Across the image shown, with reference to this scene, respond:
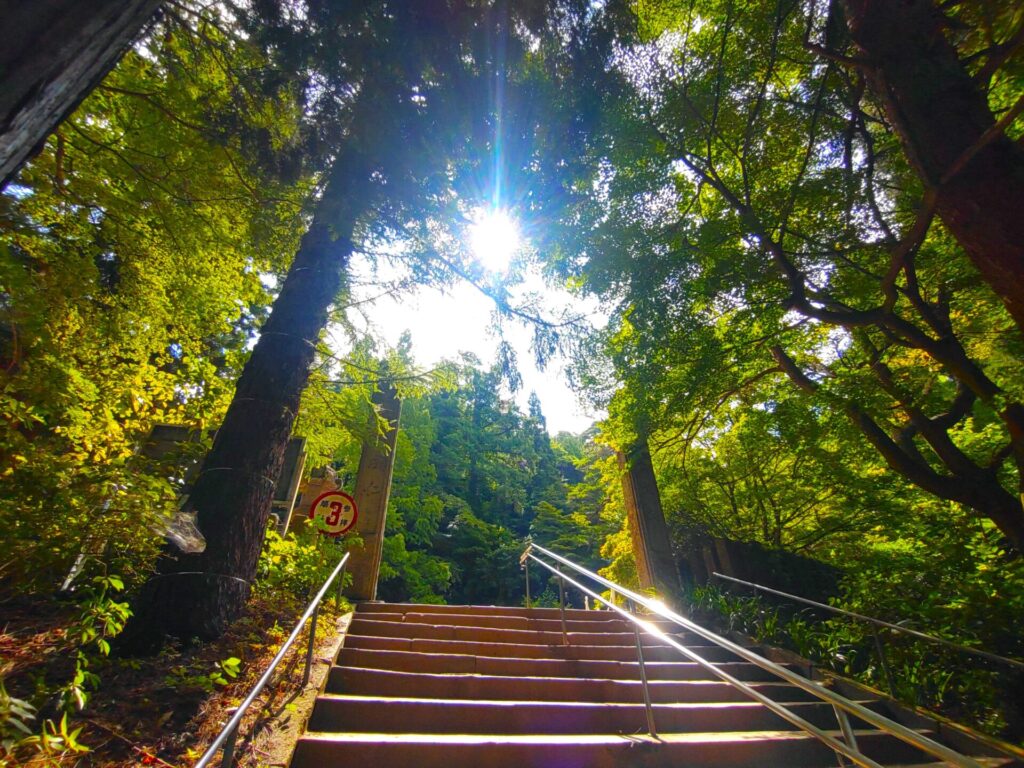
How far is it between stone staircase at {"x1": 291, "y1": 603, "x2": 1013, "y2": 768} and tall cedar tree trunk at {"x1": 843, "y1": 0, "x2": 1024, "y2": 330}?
322cm

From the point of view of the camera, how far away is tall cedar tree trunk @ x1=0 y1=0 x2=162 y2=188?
2.89ft

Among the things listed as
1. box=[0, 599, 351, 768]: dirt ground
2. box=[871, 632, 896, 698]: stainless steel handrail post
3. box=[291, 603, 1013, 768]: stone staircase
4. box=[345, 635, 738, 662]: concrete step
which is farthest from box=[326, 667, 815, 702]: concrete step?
box=[871, 632, 896, 698]: stainless steel handrail post

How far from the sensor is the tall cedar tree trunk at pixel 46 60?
0.88 m

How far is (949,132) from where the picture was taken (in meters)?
2.74

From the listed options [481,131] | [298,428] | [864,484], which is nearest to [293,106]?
[481,131]

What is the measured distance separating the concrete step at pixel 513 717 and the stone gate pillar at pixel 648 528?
11.8 feet

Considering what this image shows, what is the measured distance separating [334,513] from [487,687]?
3262 mm

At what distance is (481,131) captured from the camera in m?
4.08

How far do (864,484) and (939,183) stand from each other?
209 inches

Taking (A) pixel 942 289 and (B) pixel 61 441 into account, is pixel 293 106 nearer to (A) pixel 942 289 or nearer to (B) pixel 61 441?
(B) pixel 61 441

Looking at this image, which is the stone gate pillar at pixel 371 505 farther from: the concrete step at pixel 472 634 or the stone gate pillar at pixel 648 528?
the stone gate pillar at pixel 648 528

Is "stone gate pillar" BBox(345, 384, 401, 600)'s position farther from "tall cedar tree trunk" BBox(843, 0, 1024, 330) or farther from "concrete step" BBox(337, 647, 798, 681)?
"tall cedar tree trunk" BBox(843, 0, 1024, 330)

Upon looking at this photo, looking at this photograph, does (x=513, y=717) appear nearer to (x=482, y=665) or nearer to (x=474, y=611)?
(x=482, y=665)

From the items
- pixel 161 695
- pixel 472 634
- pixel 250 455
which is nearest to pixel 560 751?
pixel 161 695
